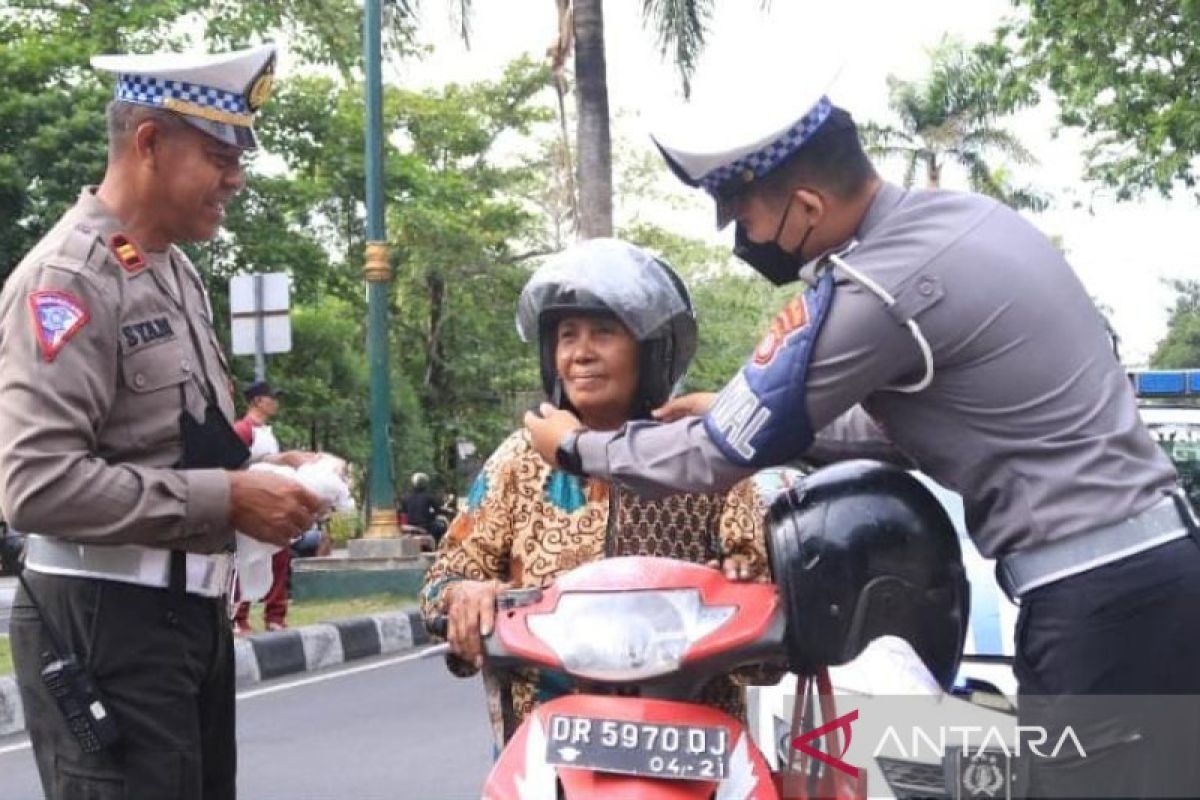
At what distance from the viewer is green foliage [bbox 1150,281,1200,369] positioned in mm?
50375

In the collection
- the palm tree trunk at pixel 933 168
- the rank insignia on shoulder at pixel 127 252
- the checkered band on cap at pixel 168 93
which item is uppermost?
the palm tree trunk at pixel 933 168

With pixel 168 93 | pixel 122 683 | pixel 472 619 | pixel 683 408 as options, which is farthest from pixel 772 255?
pixel 122 683

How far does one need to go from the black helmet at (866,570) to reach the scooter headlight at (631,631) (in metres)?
0.11

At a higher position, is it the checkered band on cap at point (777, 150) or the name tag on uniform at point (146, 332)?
the checkered band on cap at point (777, 150)

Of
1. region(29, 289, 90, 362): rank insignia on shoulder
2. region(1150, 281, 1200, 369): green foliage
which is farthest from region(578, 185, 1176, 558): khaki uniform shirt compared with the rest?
region(1150, 281, 1200, 369): green foliage

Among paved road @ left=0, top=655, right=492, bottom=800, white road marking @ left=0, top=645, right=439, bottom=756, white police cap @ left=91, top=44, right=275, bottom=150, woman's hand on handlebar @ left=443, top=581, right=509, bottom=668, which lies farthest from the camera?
white road marking @ left=0, top=645, right=439, bottom=756

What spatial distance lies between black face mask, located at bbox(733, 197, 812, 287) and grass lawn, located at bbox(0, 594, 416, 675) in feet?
29.7

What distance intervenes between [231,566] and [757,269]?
991 millimetres

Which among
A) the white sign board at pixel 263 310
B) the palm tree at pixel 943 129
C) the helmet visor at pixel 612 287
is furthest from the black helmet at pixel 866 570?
the palm tree at pixel 943 129

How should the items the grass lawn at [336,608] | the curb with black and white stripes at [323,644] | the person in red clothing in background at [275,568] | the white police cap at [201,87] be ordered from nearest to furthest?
1. the white police cap at [201,87]
2. the person in red clothing in background at [275,568]
3. the curb with black and white stripes at [323,644]
4. the grass lawn at [336,608]

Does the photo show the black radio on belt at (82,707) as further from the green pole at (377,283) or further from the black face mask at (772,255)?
the green pole at (377,283)

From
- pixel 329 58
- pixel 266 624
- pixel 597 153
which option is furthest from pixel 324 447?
pixel 266 624

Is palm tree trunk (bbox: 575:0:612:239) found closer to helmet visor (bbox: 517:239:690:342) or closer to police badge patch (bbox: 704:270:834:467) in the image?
helmet visor (bbox: 517:239:690:342)

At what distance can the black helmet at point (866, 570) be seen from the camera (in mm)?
2188
